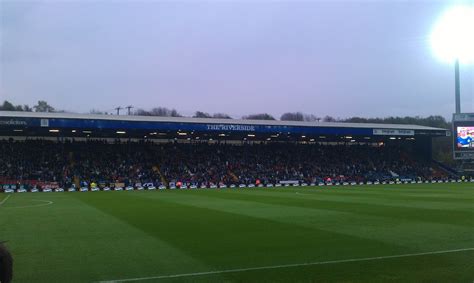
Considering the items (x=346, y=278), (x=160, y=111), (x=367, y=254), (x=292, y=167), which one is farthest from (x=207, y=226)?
(x=160, y=111)

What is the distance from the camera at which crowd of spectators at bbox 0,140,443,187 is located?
50.7 meters

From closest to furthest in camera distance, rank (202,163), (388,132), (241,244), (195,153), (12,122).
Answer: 1. (241,244)
2. (12,122)
3. (202,163)
4. (388,132)
5. (195,153)

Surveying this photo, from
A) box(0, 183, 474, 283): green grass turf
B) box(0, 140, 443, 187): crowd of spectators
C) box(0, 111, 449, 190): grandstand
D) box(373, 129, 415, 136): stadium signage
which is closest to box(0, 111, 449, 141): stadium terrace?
box(373, 129, 415, 136): stadium signage

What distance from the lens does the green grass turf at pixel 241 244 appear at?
8.77 m

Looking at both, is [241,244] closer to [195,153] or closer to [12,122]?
[12,122]

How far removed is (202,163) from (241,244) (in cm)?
4734

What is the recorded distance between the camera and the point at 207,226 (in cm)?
1573

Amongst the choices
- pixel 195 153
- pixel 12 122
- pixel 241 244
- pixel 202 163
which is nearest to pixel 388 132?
pixel 202 163

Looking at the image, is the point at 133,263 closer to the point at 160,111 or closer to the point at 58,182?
the point at 58,182

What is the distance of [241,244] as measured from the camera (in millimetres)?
12008

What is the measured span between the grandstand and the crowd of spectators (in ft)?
0.37

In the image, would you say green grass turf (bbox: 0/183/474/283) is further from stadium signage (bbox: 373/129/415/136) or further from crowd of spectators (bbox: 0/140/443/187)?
stadium signage (bbox: 373/129/415/136)

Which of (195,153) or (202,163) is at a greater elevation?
(195,153)

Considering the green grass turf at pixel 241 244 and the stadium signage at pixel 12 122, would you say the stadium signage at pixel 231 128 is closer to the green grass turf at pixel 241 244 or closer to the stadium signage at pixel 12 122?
the stadium signage at pixel 12 122
